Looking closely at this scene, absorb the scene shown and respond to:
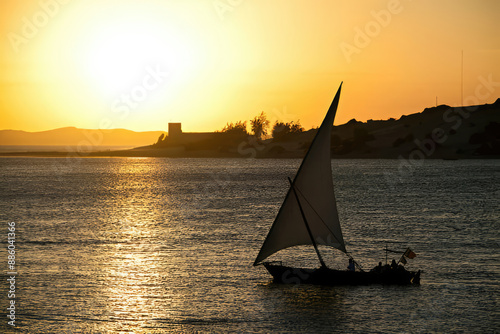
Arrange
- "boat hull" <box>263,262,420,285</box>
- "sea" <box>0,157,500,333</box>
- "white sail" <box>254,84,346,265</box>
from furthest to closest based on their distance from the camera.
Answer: "boat hull" <box>263,262,420,285</box>
"white sail" <box>254,84,346,265</box>
"sea" <box>0,157,500,333</box>

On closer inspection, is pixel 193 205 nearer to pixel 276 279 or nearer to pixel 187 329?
pixel 276 279

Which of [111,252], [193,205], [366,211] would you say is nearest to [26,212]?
[193,205]

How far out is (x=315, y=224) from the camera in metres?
44.4

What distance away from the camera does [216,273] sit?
50.0m

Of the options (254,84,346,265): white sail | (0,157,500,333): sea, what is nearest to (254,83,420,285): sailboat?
(254,84,346,265): white sail

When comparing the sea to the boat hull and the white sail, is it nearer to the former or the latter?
the boat hull

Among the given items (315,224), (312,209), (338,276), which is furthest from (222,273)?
(312,209)

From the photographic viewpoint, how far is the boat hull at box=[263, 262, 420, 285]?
146ft

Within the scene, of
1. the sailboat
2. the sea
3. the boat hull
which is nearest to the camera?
the sea

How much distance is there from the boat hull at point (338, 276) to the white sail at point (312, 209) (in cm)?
Answer: 186

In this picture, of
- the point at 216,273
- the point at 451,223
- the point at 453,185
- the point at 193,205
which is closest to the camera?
the point at 216,273

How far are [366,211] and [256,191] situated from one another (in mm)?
45779

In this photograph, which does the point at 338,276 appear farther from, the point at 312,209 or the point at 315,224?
the point at 312,209

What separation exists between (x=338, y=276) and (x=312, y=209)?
15.9ft
